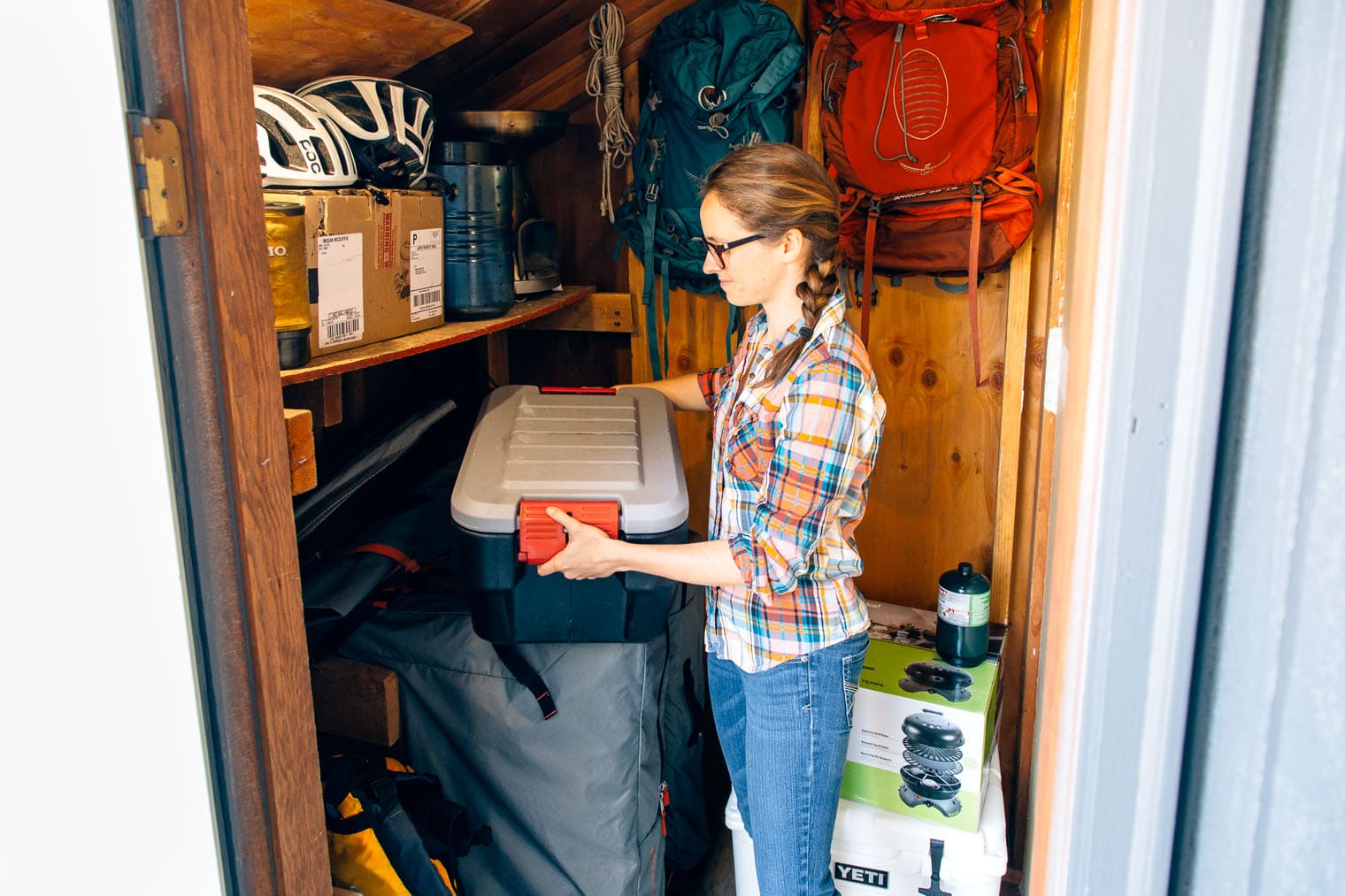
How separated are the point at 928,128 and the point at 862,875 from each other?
151 centimetres

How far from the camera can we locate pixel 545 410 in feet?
6.03

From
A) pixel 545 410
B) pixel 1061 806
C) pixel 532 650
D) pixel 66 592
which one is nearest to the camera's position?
pixel 1061 806

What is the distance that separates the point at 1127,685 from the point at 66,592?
902 mm

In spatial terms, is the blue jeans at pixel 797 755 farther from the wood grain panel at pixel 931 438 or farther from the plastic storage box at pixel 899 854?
the wood grain panel at pixel 931 438

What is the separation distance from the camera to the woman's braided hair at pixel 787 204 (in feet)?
4.79

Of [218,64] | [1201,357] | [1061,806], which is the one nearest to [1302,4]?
[1201,357]

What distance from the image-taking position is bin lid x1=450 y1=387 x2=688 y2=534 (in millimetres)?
1484

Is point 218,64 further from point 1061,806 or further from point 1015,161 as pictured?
point 1015,161

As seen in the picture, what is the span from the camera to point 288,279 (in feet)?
4.30

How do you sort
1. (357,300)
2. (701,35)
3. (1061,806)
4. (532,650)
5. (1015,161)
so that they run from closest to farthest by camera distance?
1. (1061,806)
2. (357,300)
3. (532,650)
4. (1015,161)
5. (701,35)

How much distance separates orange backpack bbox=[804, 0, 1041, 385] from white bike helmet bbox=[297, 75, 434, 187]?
2.97 ft

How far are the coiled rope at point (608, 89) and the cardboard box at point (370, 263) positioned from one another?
0.67 metres

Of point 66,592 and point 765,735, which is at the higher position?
point 66,592

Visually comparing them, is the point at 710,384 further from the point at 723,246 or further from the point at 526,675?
the point at 526,675
